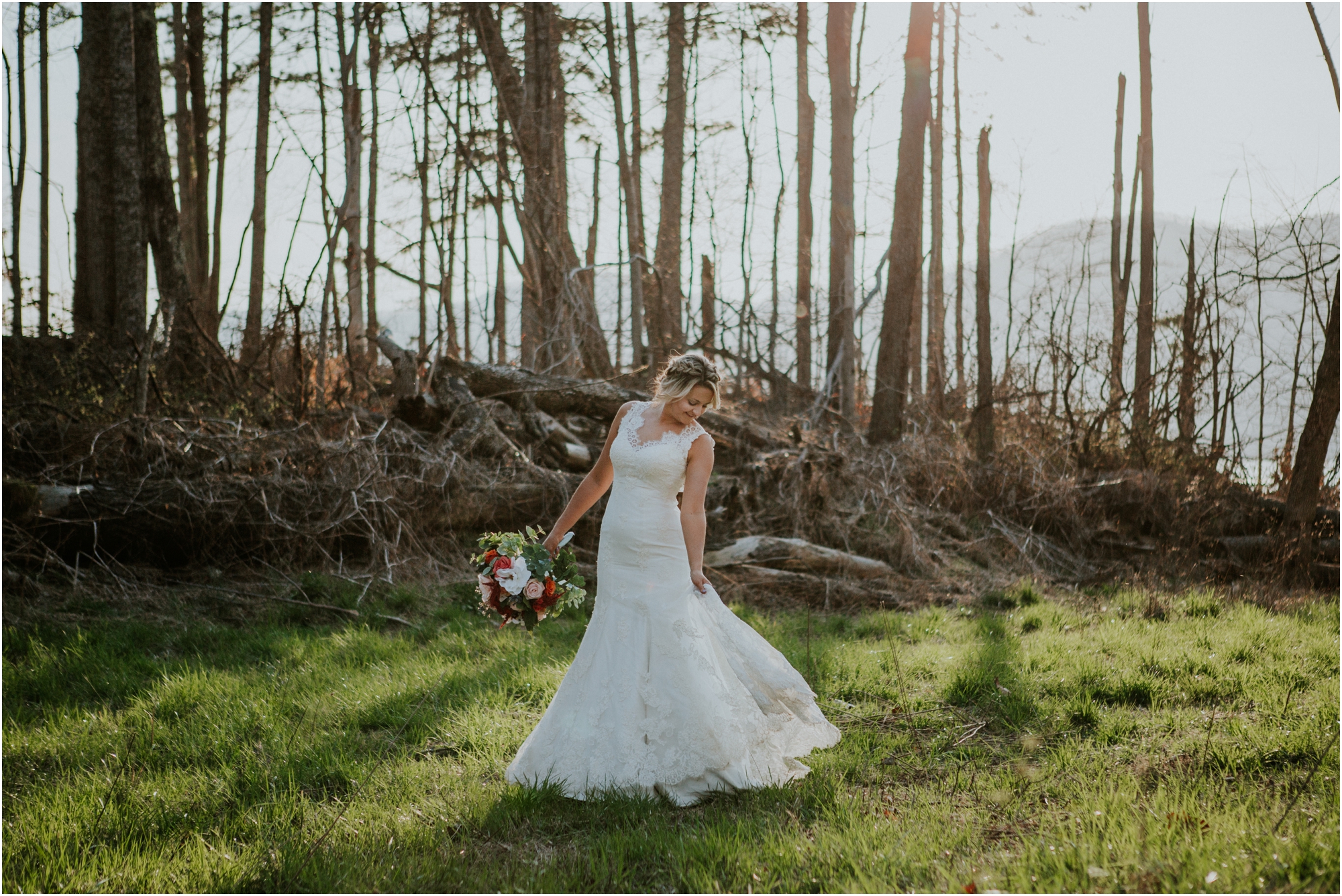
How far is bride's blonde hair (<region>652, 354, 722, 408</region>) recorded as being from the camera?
163 inches

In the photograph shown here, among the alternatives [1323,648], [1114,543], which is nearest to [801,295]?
[1114,543]

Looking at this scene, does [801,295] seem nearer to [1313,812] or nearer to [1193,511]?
[1193,511]

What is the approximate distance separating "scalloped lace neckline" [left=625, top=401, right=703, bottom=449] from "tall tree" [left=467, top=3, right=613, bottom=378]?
6.47m

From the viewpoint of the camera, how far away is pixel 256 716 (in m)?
4.62

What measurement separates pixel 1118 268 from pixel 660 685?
18.9m

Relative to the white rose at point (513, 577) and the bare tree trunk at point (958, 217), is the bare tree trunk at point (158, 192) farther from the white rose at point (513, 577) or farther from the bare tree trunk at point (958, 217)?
the bare tree trunk at point (958, 217)

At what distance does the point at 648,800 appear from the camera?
3.75 meters

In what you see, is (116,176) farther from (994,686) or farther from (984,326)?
(984,326)

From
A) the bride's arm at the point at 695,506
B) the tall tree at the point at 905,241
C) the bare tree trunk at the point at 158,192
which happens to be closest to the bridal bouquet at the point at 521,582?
the bride's arm at the point at 695,506

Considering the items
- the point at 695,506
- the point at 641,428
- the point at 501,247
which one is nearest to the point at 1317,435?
the point at 695,506

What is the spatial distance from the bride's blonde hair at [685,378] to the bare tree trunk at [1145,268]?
946 cm

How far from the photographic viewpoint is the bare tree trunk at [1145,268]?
1197cm

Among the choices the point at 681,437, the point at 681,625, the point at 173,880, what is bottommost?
the point at 173,880

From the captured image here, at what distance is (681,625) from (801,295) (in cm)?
1454
